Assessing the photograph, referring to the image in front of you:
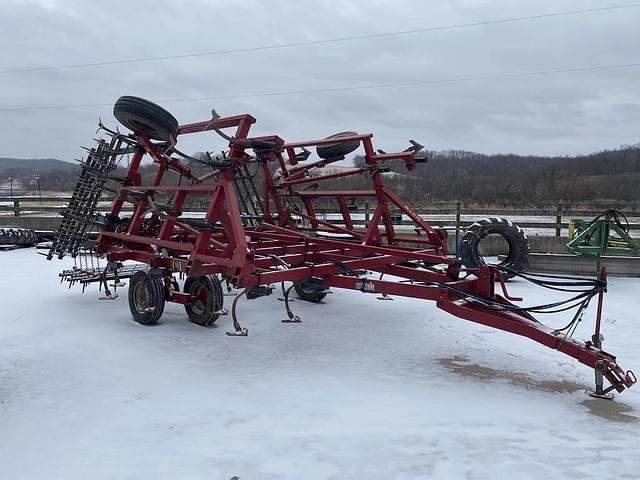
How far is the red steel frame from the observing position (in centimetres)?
483

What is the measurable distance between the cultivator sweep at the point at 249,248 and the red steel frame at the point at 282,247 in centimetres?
1

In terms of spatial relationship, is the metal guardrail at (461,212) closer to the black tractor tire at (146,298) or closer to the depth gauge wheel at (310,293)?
the depth gauge wheel at (310,293)

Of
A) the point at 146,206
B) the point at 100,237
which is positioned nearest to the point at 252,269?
the point at 146,206

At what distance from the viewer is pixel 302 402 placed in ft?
13.4

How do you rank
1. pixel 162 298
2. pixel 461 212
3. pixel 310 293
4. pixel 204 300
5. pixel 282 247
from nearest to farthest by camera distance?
pixel 162 298 → pixel 204 300 → pixel 282 247 → pixel 310 293 → pixel 461 212

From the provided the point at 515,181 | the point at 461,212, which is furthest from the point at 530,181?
the point at 461,212

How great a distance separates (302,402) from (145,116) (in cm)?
381

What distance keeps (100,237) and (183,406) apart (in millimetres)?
4072

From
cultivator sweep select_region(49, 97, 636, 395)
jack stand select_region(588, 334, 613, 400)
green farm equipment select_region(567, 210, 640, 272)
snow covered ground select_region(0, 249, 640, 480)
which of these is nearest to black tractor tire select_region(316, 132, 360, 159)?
cultivator sweep select_region(49, 97, 636, 395)

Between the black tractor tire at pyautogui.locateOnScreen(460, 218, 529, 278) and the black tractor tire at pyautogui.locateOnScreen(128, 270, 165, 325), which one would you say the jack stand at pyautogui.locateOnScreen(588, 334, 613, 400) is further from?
the black tractor tire at pyautogui.locateOnScreen(460, 218, 529, 278)

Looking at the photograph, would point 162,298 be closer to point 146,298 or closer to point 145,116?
point 146,298

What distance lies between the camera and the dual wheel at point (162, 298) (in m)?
6.20

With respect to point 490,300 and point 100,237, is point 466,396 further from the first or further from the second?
point 100,237

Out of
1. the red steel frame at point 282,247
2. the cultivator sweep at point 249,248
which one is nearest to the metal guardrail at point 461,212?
the red steel frame at point 282,247
